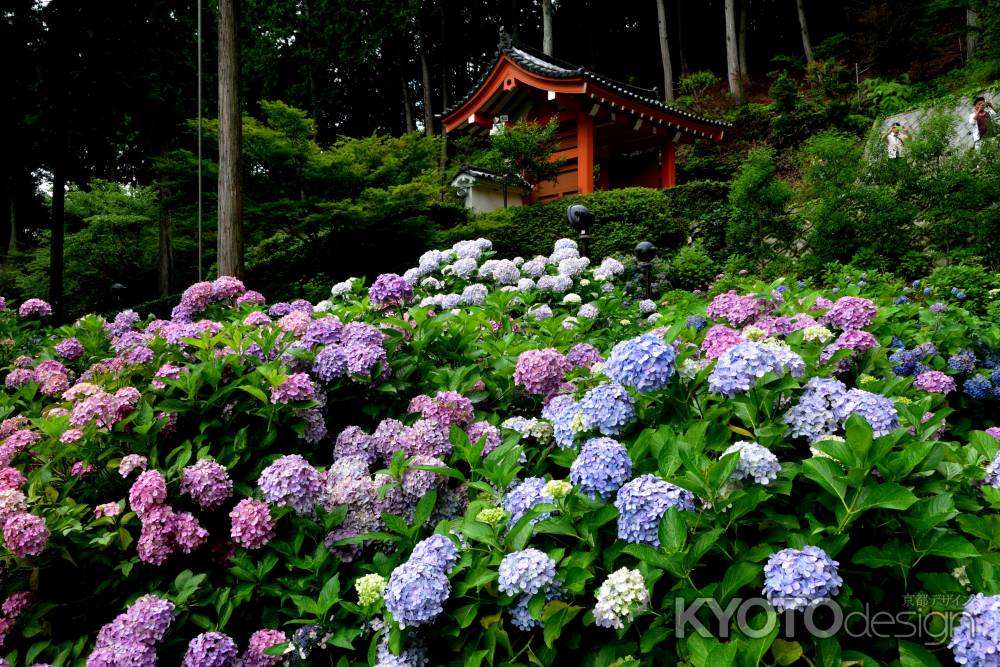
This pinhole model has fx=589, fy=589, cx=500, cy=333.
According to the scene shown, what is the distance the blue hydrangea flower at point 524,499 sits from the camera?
1.27 m

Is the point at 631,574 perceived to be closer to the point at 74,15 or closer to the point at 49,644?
the point at 49,644

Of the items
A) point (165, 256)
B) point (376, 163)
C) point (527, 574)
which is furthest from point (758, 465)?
point (165, 256)

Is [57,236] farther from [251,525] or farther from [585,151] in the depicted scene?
[251,525]

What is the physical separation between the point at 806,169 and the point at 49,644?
28.9 feet

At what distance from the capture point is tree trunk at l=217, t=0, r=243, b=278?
23.3ft

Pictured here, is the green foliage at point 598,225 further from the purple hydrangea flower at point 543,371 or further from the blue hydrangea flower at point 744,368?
the blue hydrangea flower at point 744,368

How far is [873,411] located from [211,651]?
4.94 feet

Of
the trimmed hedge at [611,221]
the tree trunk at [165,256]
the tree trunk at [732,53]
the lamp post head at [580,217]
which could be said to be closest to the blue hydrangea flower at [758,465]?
the lamp post head at [580,217]

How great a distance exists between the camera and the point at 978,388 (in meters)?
2.42

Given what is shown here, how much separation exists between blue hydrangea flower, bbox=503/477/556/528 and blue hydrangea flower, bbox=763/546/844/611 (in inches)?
17.4

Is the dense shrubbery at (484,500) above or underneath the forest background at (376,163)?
underneath

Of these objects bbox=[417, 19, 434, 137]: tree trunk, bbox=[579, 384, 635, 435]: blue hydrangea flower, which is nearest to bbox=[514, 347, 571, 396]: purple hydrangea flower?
bbox=[579, 384, 635, 435]: blue hydrangea flower

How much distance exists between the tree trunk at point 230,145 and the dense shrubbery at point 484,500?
5531 mm

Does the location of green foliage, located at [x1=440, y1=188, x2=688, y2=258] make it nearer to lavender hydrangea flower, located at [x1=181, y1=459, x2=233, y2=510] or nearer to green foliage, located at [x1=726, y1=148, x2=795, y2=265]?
green foliage, located at [x1=726, y1=148, x2=795, y2=265]
